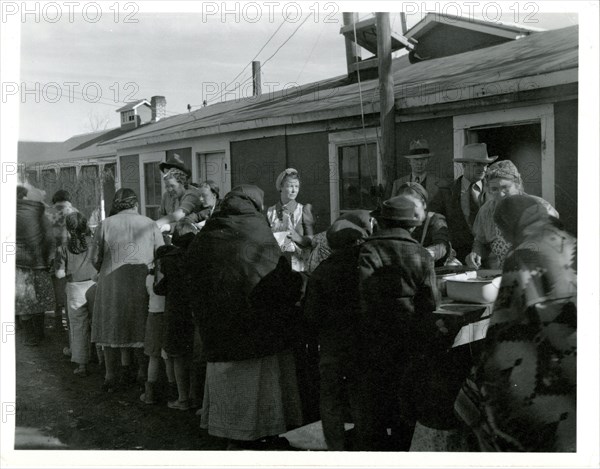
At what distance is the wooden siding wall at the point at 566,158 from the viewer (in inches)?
140

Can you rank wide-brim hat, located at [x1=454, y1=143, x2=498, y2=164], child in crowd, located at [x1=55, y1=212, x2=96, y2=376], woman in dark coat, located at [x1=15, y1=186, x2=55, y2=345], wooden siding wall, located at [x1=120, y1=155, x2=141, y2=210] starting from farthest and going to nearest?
1. wooden siding wall, located at [x1=120, y1=155, x2=141, y2=210]
2. child in crowd, located at [x1=55, y1=212, x2=96, y2=376]
3. wide-brim hat, located at [x1=454, y1=143, x2=498, y2=164]
4. woman in dark coat, located at [x1=15, y1=186, x2=55, y2=345]

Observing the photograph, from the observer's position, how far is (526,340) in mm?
2656

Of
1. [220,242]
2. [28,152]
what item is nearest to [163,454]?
[220,242]

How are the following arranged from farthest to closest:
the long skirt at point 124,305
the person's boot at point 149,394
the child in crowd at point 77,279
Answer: the child in crowd at point 77,279
the long skirt at point 124,305
the person's boot at point 149,394

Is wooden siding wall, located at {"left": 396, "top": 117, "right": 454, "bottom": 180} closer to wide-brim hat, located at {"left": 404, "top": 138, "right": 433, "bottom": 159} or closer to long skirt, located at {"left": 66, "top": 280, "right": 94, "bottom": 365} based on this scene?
wide-brim hat, located at {"left": 404, "top": 138, "right": 433, "bottom": 159}

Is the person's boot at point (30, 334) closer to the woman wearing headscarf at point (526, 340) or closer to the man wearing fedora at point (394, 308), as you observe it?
the man wearing fedora at point (394, 308)

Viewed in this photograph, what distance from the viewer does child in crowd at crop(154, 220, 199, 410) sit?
389cm

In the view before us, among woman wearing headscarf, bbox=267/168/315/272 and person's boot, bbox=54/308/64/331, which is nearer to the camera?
woman wearing headscarf, bbox=267/168/315/272

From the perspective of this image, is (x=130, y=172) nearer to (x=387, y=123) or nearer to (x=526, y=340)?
(x=387, y=123)

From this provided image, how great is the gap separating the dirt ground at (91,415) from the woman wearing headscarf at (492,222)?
6.45 feet

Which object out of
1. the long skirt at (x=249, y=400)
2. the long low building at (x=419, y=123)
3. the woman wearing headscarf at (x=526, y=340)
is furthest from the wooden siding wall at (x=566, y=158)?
the long skirt at (x=249, y=400)

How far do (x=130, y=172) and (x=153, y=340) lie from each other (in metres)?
4.85

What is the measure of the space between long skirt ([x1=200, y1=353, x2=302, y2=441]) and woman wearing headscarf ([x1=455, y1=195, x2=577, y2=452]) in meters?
1.08

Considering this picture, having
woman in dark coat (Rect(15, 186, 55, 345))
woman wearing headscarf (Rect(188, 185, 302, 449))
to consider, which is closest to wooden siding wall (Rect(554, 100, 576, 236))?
woman wearing headscarf (Rect(188, 185, 302, 449))
